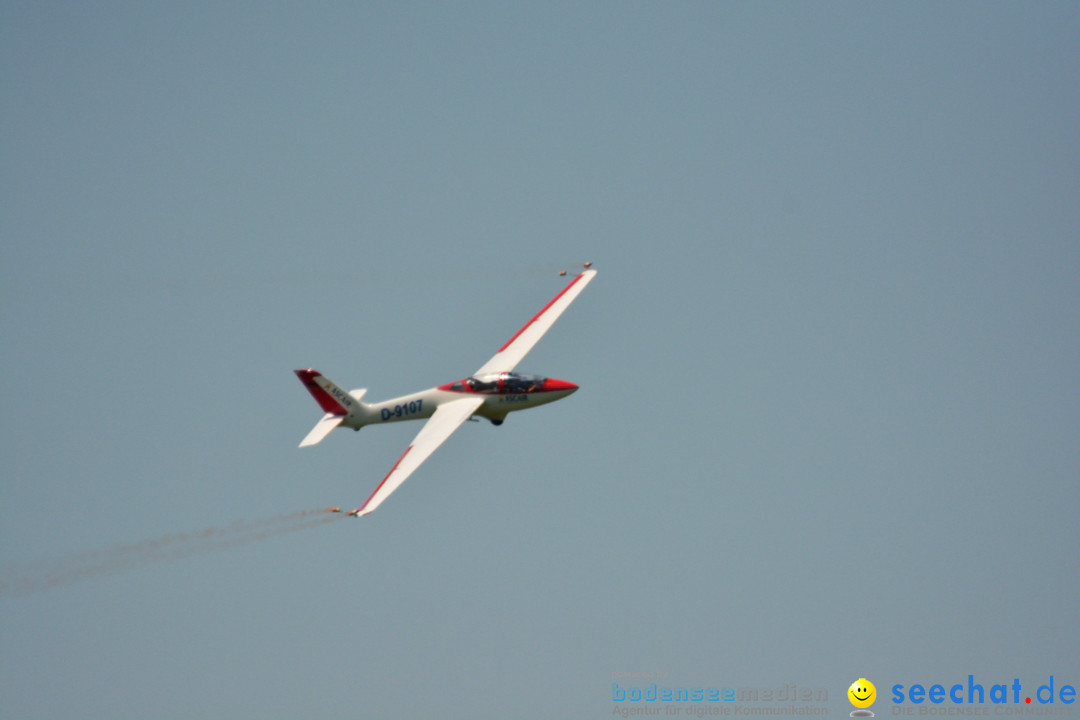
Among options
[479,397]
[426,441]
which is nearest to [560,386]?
[479,397]

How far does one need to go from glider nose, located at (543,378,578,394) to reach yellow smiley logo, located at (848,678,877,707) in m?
19.4

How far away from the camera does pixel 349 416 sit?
7800 cm

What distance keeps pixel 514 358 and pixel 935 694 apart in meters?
26.9

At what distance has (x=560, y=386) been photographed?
78062mm

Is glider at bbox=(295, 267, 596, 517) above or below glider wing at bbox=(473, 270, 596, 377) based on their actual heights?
below

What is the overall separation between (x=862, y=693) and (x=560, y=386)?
66.1 ft

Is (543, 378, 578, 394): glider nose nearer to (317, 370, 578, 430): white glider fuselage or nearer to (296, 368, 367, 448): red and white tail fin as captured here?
(317, 370, 578, 430): white glider fuselage

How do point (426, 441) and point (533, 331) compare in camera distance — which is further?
point (533, 331)

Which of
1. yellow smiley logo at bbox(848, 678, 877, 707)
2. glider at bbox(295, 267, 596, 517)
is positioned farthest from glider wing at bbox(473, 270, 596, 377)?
yellow smiley logo at bbox(848, 678, 877, 707)

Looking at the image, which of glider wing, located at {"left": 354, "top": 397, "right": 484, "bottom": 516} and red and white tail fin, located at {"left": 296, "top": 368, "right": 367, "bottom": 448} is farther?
red and white tail fin, located at {"left": 296, "top": 368, "right": 367, "bottom": 448}

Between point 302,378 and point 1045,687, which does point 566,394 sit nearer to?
point 302,378

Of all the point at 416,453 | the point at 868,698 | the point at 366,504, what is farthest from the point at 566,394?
the point at 868,698

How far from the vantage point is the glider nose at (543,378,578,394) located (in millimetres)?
78000

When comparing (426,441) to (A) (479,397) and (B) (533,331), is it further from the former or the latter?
(B) (533,331)
